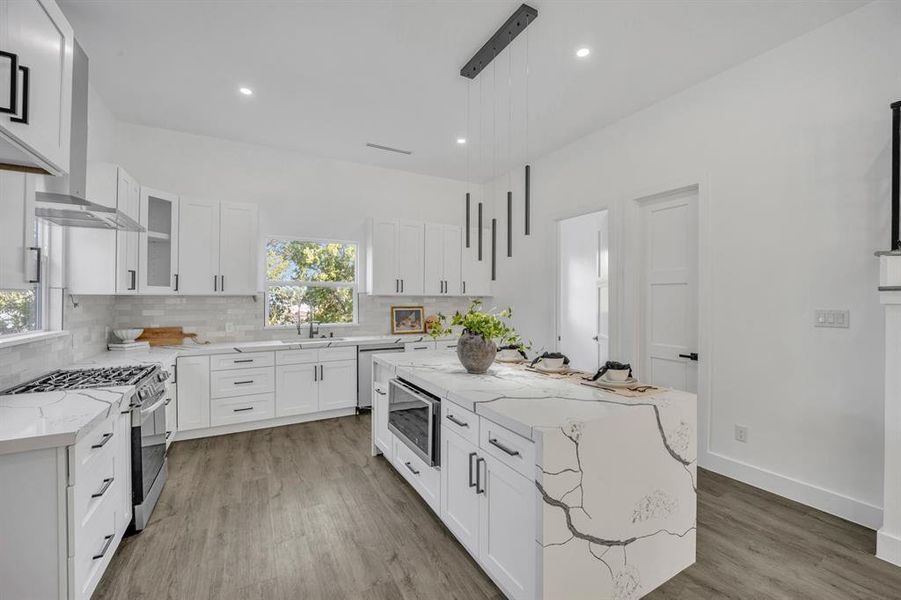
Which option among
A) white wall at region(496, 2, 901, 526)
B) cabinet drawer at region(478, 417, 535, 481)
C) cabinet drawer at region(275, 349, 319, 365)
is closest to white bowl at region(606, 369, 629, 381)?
cabinet drawer at region(478, 417, 535, 481)

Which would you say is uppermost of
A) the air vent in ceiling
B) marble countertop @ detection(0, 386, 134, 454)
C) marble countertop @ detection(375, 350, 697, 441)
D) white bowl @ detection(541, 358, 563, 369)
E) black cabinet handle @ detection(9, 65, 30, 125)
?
the air vent in ceiling

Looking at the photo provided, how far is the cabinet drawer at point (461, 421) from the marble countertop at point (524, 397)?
0.04 m

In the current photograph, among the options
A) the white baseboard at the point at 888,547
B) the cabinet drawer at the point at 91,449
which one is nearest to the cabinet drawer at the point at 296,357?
the cabinet drawer at the point at 91,449

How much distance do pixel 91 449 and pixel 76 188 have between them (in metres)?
1.37

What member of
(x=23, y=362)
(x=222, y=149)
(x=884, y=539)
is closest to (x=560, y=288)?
(x=884, y=539)

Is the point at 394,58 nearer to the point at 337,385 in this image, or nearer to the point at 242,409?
the point at 337,385

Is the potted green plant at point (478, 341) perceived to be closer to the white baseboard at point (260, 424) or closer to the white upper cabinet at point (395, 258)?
the white baseboard at point (260, 424)

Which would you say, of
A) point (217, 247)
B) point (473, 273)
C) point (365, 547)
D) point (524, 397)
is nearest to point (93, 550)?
point (365, 547)

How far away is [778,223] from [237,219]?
4.75 meters

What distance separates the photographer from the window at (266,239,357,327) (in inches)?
184

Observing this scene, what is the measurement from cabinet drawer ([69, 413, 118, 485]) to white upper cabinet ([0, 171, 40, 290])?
761mm

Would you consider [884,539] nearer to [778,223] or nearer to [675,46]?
[778,223]

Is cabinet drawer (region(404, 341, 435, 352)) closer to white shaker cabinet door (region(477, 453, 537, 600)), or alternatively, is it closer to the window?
the window

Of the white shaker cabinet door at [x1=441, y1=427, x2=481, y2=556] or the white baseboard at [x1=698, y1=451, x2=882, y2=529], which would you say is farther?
the white baseboard at [x1=698, y1=451, x2=882, y2=529]
